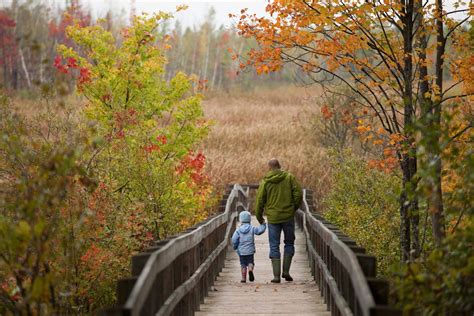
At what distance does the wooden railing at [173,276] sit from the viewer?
6.35m

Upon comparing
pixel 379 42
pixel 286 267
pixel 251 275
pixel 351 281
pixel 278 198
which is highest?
pixel 379 42

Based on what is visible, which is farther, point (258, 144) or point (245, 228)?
point (258, 144)

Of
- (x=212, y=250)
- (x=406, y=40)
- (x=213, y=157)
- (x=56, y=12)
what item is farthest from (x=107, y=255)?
(x=56, y=12)

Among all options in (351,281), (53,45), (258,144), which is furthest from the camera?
(53,45)

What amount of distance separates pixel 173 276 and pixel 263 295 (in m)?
4.04

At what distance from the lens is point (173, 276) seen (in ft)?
30.5

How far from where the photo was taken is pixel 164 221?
17.9 m

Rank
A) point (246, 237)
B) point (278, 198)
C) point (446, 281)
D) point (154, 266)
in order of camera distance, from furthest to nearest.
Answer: point (246, 237) → point (278, 198) → point (154, 266) → point (446, 281)

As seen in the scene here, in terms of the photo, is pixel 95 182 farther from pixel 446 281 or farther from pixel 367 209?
pixel 367 209

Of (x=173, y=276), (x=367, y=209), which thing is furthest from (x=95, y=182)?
(x=367, y=209)

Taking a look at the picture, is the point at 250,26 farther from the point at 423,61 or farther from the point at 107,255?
the point at 107,255

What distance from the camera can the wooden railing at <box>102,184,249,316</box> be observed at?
20.8 feet

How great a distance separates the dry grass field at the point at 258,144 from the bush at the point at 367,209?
12.9 ft

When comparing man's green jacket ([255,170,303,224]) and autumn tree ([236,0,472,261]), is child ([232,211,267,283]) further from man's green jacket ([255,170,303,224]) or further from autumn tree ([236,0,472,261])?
autumn tree ([236,0,472,261])
